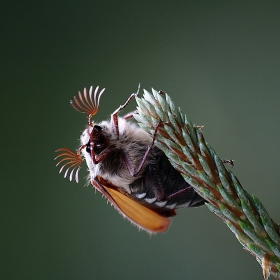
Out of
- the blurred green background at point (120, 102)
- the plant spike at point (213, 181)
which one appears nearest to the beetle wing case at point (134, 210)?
the plant spike at point (213, 181)

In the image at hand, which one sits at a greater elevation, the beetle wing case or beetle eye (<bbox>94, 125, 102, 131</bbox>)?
beetle eye (<bbox>94, 125, 102, 131</bbox>)

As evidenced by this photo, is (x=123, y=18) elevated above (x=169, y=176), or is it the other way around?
(x=123, y=18)

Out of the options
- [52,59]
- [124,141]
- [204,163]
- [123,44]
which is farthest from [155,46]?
[204,163]

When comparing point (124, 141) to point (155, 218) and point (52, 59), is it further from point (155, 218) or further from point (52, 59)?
point (52, 59)

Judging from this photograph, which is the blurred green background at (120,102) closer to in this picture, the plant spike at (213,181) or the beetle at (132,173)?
the beetle at (132,173)

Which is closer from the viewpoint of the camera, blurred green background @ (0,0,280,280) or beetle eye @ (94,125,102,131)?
beetle eye @ (94,125,102,131)

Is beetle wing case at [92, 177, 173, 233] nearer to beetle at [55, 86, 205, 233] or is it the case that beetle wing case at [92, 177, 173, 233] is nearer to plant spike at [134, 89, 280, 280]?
beetle at [55, 86, 205, 233]

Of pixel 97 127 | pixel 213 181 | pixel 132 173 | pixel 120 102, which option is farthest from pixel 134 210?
pixel 120 102

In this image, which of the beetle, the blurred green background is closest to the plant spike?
the beetle
